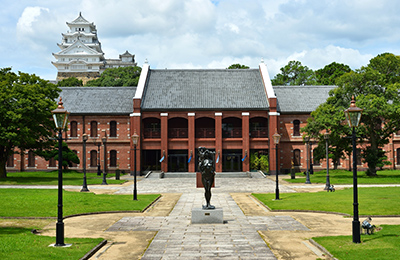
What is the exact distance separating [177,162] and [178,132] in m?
3.63

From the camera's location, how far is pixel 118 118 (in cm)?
5162

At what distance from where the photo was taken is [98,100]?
53.3 metres

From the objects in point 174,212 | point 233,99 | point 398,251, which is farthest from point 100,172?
point 398,251

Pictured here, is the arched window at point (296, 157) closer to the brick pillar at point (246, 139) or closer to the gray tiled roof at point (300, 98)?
the gray tiled roof at point (300, 98)

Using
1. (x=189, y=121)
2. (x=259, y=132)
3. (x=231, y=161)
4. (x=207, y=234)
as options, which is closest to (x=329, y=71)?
(x=259, y=132)

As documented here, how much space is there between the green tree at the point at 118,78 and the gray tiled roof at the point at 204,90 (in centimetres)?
3361

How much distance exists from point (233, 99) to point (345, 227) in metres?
35.9

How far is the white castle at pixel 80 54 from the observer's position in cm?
11931

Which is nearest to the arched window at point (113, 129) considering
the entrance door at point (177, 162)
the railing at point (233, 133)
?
the entrance door at point (177, 162)

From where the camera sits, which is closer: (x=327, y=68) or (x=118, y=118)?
(x=118, y=118)

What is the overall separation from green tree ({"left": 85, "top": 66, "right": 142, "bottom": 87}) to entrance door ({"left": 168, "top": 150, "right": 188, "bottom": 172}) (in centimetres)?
4033

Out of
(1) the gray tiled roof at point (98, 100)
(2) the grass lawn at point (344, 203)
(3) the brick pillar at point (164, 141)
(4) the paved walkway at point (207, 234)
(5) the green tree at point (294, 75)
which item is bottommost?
(4) the paved walkway at point (207, 234)

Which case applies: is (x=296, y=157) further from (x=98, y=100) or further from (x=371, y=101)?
(x=98, y=100)

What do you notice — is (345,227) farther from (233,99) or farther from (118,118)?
(118,118)
